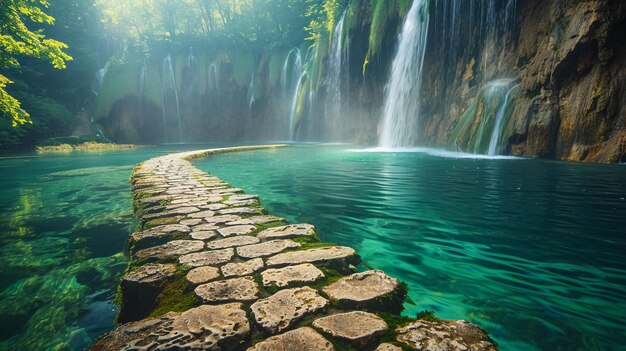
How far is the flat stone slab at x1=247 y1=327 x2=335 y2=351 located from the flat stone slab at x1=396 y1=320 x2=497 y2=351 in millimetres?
334

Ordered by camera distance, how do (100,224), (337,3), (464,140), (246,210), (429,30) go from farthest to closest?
(337,3), (429,30), (464,140), (100,224), (246,210)

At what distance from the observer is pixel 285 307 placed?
1.70m

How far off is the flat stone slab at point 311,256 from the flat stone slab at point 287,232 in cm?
39

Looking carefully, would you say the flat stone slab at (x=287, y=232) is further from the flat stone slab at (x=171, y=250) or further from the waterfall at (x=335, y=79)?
the waterfall at (x=335, y=79)

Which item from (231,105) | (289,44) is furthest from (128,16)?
(289,44)

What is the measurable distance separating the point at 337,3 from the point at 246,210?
A: 88.7 ft

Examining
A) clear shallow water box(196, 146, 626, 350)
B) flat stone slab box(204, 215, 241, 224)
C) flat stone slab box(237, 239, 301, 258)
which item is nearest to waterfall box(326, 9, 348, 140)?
clear shallow water box(196, 146, 626, 350)

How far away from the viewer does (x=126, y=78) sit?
34562 millimetres

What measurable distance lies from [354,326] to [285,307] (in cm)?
37

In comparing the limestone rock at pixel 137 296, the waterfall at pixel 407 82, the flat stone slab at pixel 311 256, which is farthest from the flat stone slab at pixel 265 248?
the waterfall at pixel 407 82

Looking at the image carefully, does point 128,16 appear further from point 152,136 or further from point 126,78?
point 152,136

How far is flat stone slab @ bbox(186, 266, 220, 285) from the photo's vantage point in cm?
204

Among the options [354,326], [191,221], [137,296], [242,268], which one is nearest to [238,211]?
[191,221]

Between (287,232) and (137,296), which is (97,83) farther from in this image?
(137,296)
